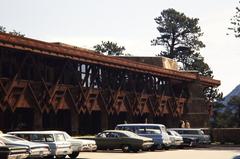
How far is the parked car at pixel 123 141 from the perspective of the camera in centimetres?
3562

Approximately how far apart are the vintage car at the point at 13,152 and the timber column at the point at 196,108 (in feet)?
150

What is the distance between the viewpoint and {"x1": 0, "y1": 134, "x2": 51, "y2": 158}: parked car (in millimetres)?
23947

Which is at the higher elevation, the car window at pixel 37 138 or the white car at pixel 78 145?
the car window at pixel 37 138

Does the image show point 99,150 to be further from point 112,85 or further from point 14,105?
point 112,85

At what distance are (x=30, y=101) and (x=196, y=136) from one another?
1469cm

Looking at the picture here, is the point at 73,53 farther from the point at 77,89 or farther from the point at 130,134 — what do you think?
the point at 130,134

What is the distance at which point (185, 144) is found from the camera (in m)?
45.7

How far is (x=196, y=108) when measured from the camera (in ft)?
227

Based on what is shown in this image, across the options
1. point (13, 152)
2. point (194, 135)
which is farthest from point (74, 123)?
point (13, 152)

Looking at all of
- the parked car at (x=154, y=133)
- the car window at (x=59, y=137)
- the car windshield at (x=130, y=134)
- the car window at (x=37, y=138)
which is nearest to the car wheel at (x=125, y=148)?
the car windshield at (x=130, y=134)

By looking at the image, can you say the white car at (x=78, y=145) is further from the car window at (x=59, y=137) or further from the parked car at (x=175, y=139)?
the parked car at (x=175, y=139)

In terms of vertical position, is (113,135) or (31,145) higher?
(113,135)

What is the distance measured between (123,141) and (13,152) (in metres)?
13.7

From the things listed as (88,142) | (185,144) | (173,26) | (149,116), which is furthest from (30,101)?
(173,26)
